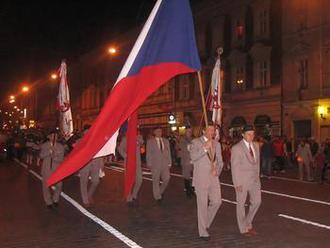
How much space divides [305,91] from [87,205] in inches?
938

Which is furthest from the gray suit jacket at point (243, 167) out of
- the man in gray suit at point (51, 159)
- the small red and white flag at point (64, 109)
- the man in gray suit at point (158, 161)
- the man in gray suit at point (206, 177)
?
the small red and white flag at point (64, 109)

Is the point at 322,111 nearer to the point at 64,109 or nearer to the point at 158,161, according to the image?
the point at 64,109

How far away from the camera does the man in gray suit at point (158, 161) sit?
46.4 feet

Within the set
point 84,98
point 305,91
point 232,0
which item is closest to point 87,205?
point 305,91

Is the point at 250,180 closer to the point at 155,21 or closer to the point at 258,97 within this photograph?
the point at 155,21

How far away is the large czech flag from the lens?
29.2ft

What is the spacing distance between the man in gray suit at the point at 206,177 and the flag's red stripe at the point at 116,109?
1.12 m

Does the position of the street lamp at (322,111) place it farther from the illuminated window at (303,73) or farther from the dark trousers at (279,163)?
the dark trousers at (279,163)

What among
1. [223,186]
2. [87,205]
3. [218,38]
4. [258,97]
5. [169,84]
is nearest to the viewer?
[87,205]

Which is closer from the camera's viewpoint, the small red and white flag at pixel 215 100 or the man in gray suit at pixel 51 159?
the man in gray suit at pixel 51 159

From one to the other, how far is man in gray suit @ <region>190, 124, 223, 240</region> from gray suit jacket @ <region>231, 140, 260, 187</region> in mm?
280

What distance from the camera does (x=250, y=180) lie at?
9.52 metres

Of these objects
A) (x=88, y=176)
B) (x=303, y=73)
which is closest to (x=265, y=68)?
(x=303, y=73)

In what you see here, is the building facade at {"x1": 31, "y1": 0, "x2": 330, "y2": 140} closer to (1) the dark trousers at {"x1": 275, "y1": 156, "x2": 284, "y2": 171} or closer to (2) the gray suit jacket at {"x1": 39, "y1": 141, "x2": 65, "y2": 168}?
(1) the dark trousers at {"x1": 275, "y1": 156, "x2": 284, "y2": 171}
